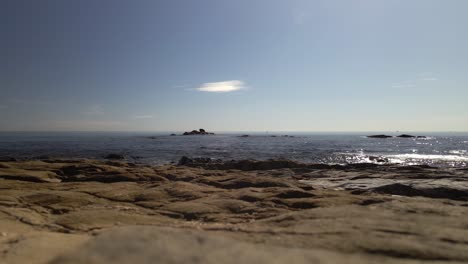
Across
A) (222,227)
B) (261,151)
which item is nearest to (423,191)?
(222,227)

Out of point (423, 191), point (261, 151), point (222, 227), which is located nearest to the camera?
point (222, 227)

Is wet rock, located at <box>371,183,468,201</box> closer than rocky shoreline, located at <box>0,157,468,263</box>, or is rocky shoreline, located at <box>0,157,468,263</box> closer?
rocky shoreline, located at <box>0,157,468,263</box>

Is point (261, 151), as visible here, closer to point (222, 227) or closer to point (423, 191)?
point (423, 191)

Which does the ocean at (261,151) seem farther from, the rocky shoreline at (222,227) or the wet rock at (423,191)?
the rocky shoreline at (222,227)

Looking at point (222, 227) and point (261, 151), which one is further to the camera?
point (261, 151)

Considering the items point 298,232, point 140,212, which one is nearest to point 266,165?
point 140,212

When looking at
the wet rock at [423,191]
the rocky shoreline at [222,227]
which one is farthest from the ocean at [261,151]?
the rocky shoreline at [222,227]

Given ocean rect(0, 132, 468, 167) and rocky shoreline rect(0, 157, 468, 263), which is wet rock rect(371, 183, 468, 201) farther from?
ocean rect(0, 132, 468, 167)

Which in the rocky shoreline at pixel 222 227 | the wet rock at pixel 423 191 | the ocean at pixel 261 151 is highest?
the rocky shoreline at pixel 222 227

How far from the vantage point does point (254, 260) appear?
9.19ft

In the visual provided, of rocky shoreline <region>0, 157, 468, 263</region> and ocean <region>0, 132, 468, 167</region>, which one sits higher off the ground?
rocky shoreline <region>0, 157, 468, 263</region>

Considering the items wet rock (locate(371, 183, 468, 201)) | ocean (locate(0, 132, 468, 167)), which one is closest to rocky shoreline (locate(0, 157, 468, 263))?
wet rock (locate(371, 183, 468, 201))

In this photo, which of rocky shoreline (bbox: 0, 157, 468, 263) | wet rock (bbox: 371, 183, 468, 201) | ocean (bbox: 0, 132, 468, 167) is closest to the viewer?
rocky shoreline (bbox: 0, 157, 468, 263)

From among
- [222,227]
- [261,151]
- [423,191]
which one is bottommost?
[261,151]
